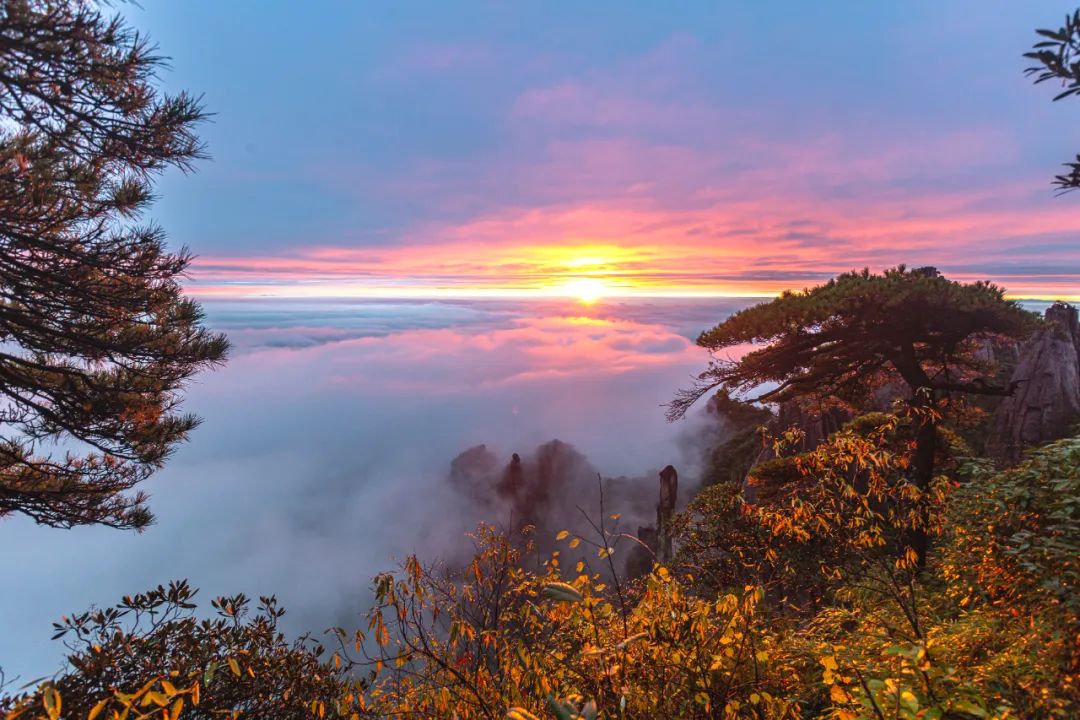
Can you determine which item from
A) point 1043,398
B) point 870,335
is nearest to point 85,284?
point 870,335

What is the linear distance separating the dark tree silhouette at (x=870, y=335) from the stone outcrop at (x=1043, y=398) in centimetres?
1170

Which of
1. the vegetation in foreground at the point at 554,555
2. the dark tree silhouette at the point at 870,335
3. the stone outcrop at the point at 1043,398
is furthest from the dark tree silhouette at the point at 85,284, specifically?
the stone outcrop at the point at 1043,398

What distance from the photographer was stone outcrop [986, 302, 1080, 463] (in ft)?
62.3

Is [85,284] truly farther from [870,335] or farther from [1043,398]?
[1043,398]

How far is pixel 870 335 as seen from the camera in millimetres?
10375

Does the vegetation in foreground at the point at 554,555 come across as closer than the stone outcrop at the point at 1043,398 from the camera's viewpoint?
Yes

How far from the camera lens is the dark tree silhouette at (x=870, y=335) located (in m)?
9.52

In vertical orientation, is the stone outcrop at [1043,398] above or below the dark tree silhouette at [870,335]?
below

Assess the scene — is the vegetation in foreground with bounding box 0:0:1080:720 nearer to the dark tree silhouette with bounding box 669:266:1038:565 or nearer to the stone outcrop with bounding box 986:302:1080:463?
the dark tree silhouette with bounding box 669:266:1038:565

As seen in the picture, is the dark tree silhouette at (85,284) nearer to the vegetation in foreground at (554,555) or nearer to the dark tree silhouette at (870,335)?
the vegetation in foreground at (554,555)

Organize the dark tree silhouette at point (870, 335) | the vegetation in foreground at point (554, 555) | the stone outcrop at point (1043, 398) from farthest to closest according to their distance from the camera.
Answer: the stone outcrop at point (1043, 398) < the dark tree silhouette at point (870, 335) < the vegetation in foreground at point (554, 555)

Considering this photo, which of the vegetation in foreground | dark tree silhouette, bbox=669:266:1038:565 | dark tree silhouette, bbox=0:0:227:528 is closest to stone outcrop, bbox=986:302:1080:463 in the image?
the vegetation in foreground

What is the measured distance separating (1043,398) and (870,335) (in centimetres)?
1589

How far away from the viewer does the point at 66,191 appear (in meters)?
6.63
